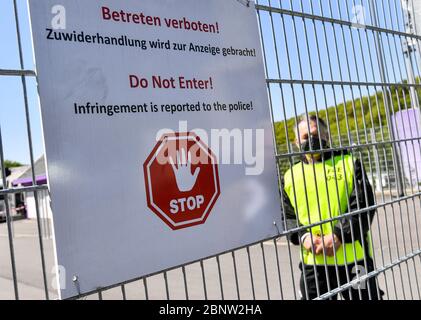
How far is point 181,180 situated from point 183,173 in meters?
0.03

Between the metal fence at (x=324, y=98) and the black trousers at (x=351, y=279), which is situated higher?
the metal fence at (x=324, y=98)

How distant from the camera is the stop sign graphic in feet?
5.78

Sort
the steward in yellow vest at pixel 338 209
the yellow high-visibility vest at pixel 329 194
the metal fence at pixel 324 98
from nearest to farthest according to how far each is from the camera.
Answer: the metal fence at pixel 324 98 → the steward in yellow vest at pixel 338 209 → the yellow high-visibility vest at pixel 329 194

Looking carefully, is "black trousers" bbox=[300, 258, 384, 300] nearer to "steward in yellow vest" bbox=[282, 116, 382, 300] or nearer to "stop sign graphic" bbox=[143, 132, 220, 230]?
"steward in yellow vest" bbox=[282, 116, 382, 300]

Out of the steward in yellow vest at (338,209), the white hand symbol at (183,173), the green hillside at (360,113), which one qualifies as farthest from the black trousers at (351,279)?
the white hand symbol at (183,173)

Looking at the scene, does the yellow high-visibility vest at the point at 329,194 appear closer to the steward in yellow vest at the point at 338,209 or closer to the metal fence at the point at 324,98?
the steward in yellow vest at the point at 338,209

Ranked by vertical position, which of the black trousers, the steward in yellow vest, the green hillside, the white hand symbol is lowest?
the black trousers

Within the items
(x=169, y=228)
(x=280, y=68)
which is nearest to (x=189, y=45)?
(x=280, y=68)

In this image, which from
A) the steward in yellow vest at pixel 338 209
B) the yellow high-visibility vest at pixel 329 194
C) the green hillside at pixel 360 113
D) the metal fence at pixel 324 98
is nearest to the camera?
the metal fence at pixel 324 98

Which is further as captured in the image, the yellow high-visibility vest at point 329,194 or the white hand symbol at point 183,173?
the yellow high-visibility vest at point 329,194

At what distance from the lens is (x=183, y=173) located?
1.85 meters

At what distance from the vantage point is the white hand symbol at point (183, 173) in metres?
1.83

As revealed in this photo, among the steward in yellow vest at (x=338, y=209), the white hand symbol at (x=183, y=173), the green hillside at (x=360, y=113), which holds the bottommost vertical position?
the steward in yellow vest at (x=338, y=209)

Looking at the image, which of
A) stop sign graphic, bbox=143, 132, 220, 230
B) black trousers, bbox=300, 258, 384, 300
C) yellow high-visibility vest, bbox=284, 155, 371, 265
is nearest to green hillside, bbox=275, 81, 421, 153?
yellow high-visibility vest, bbox=284, 155, 371, 265
